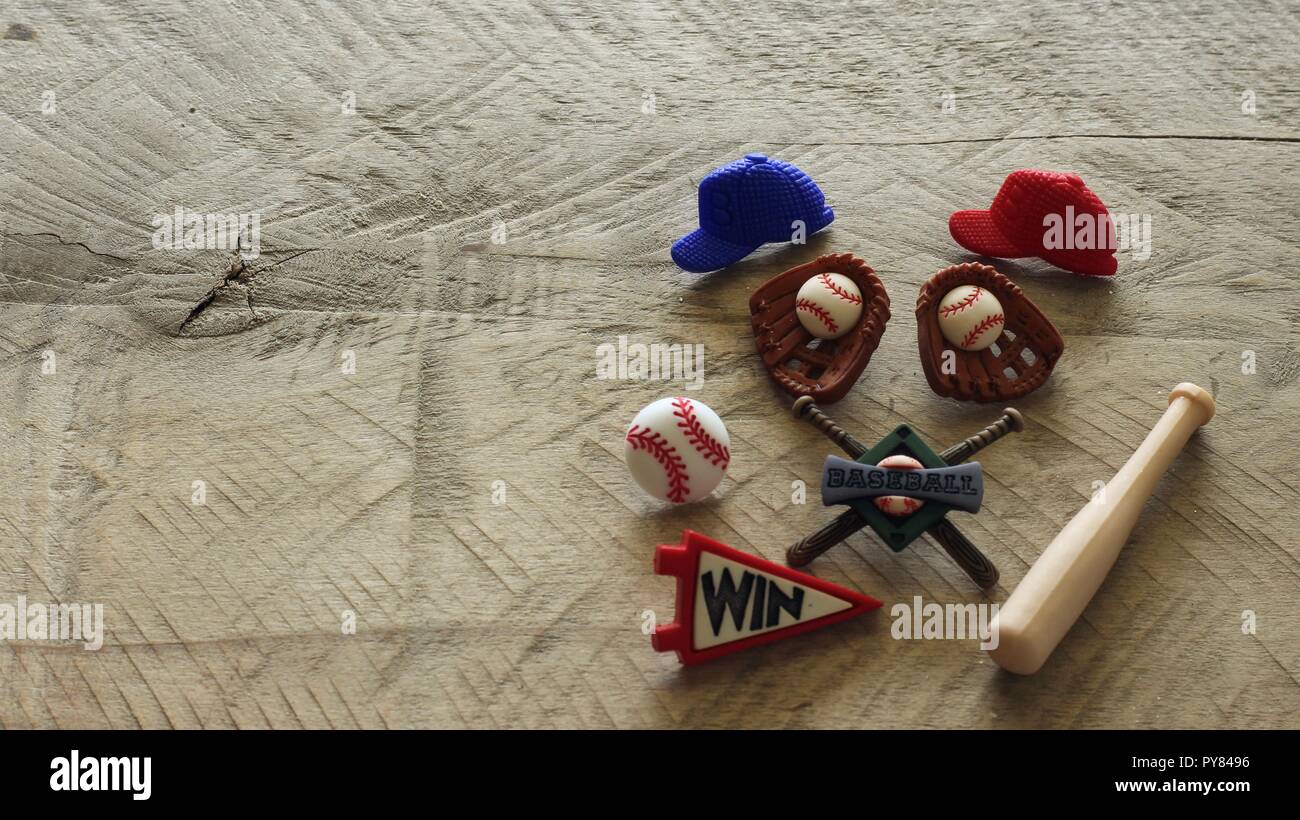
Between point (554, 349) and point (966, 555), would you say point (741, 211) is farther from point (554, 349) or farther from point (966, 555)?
point (966, 555)

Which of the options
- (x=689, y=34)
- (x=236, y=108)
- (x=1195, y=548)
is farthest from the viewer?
(x=689, y=34)

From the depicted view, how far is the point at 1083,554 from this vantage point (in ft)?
5.19

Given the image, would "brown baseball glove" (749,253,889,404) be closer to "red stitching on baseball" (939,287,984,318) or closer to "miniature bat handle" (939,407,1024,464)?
"red stitching on baseball" (939,287,984,318)

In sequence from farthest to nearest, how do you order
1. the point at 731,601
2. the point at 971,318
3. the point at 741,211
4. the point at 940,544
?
the point at 741,211
the point at 971,318
the point at 940,544
the point at 731,601

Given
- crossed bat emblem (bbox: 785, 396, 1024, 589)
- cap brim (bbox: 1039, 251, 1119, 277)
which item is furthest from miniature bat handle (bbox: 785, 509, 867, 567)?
cap brim (bbox: 1039, 251, 1119, 277)

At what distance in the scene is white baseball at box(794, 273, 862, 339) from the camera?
1882 millimetres

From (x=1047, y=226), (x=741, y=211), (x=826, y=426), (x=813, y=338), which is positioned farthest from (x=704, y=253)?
(x=1047, y=226)

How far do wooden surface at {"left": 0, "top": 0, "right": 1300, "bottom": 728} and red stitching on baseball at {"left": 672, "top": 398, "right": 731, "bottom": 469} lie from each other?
2.9 inches

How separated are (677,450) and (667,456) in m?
0.02

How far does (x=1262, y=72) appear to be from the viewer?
235cm

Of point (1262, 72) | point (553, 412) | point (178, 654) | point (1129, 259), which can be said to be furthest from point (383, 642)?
point (1262, 72)

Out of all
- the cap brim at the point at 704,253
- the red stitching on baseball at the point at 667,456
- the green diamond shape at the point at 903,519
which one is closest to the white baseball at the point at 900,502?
the green diamond shape at the point at 903,519
